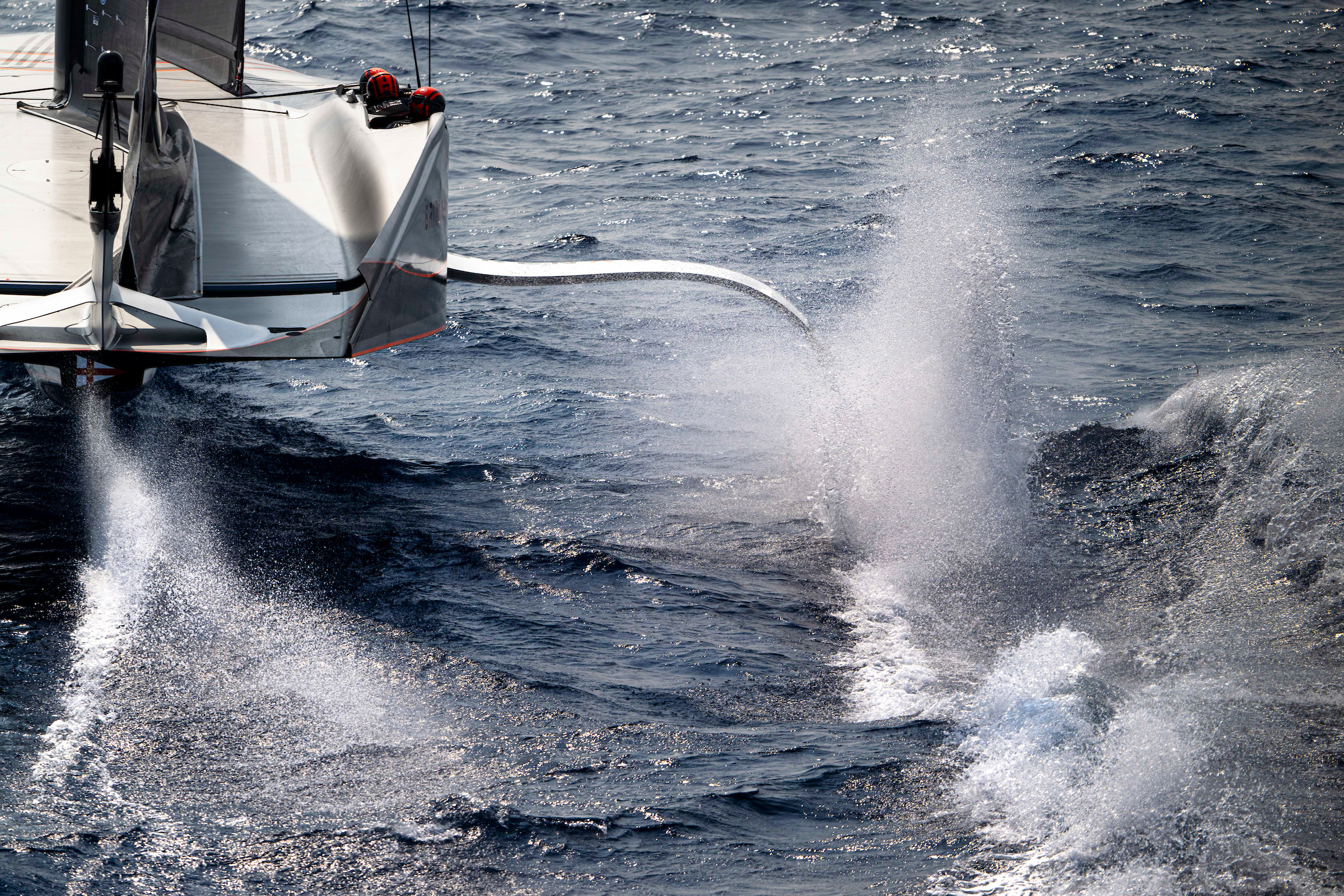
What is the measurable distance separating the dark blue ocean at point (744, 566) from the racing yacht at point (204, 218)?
107cm

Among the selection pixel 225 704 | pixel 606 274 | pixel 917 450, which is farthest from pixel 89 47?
pixel 917 450

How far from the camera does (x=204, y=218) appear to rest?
805 centimetres

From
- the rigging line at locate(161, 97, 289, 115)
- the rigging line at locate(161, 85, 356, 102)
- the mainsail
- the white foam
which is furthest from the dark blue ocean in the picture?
the mainsail

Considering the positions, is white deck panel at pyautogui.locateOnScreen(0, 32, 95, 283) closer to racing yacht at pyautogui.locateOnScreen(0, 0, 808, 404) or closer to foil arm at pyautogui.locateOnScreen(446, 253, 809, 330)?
racing yacht at pyautogui.locateOnScreen(0, 0, 808, 404)

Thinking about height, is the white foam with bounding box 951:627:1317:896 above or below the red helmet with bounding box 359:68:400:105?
below

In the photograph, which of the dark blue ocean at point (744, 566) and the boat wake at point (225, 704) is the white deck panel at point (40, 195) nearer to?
the dark blue ocean at point (744, 566)

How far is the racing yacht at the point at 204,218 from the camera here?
5805 mm

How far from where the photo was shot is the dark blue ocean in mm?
4359

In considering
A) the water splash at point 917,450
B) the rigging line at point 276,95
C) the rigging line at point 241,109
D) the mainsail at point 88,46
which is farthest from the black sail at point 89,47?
the water splash at point 917,450

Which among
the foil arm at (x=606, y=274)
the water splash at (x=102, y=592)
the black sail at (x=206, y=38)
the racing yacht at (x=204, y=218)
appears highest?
the black sail at (x=206, y=38)

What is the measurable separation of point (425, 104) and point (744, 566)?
4290 mm

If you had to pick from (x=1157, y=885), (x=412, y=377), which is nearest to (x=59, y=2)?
(x=412, y=377)

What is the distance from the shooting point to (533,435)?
834 cm

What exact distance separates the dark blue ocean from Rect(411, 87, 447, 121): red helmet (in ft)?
6.21
